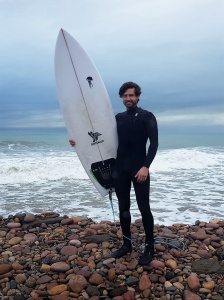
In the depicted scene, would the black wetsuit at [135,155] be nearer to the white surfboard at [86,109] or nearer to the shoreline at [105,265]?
the shoreline at [105,265]

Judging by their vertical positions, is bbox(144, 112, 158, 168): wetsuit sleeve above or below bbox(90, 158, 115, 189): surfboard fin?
above

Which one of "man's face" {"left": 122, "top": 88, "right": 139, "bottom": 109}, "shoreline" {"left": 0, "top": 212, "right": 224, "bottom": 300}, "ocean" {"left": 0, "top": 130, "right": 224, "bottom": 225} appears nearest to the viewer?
"shoreline" {"left": 0, "top": 212, "right": 224, "bottom": 300}

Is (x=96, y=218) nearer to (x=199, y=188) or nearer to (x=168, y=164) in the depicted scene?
(x=199, y=188)

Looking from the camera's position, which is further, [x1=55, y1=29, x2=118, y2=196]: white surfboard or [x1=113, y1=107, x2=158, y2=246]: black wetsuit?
[x1=55, y1=29, x2=118, y2=196]: white surfboard

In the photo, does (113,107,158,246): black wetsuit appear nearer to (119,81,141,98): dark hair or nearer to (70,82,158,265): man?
(70,82,158,265): man

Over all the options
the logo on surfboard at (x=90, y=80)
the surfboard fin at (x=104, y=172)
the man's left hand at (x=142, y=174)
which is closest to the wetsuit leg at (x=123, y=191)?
the man's left hand at (x=142, y=174)

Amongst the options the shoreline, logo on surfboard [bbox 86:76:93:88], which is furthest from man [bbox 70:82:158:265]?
logo on surfboard [bbox 86:76:93:88]

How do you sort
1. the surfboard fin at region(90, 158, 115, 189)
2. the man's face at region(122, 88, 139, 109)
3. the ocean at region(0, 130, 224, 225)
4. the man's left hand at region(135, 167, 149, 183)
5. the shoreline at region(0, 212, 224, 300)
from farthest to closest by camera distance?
the ocean at region(0, 130, 224, 225) → the surfboard fin at region(90, 158, 115, 189) → the man's face at region(122, 88, 139, 109) → the man's left hand at region(135, 167, 149, 183) → the shoreline at region(0, 212, 224, 300)

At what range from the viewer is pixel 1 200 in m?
7.61

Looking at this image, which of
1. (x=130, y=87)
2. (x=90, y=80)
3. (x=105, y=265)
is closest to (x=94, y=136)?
(x=90, y=80)

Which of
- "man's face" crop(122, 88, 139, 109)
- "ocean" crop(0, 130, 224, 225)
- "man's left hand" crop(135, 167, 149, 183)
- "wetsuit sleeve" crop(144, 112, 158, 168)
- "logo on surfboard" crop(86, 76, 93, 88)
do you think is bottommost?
"ocean" crop(0, 130, 224, 225)

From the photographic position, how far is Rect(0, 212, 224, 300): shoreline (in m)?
2.96

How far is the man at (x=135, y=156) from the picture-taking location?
3.30 m

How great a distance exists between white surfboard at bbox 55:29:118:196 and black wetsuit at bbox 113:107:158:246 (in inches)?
26.9
